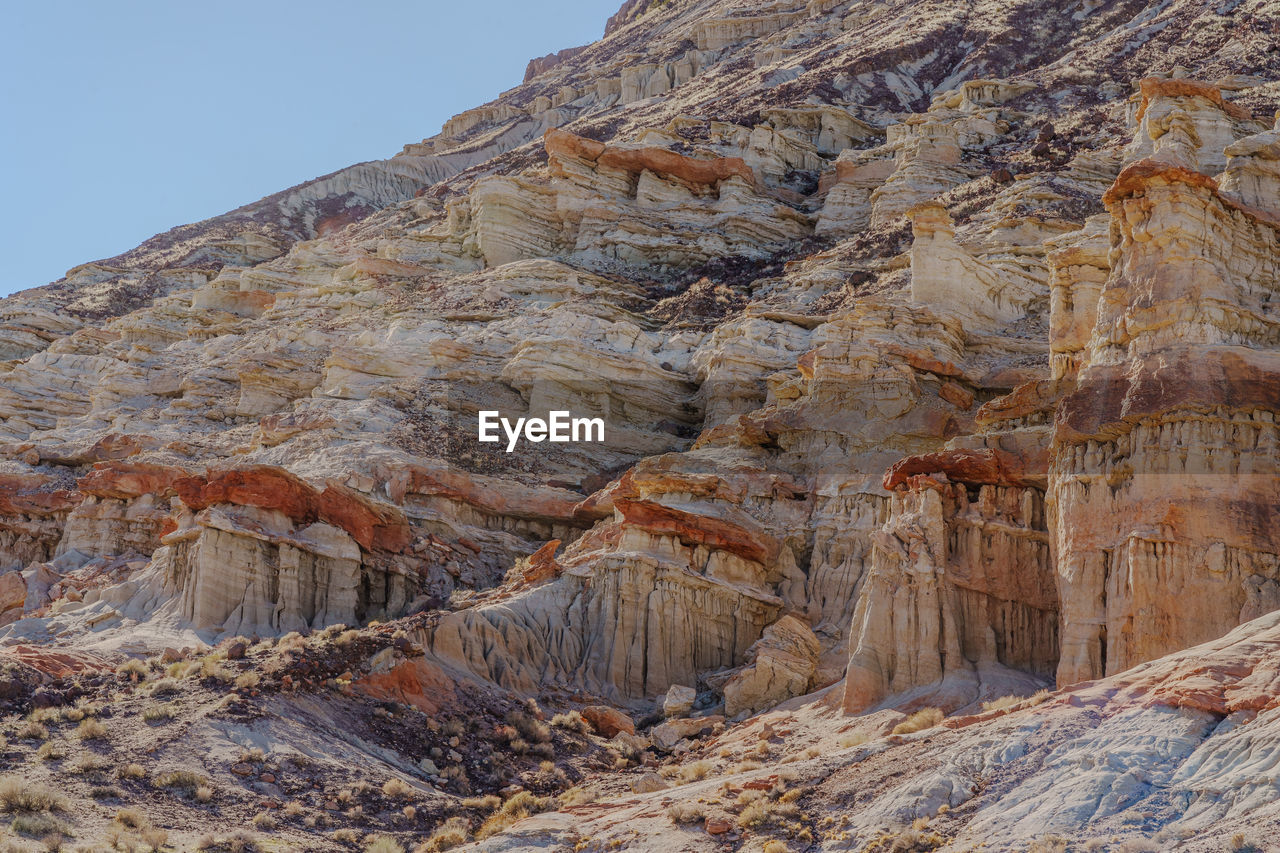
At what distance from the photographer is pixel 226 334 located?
65938mm

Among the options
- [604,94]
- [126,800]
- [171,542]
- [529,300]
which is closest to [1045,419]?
[126,800]

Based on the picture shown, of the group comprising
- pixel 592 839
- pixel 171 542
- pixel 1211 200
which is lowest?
pixel 592 839

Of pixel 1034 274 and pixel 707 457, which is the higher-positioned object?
pixel 1034 274

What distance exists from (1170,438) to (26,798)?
64.5 feet

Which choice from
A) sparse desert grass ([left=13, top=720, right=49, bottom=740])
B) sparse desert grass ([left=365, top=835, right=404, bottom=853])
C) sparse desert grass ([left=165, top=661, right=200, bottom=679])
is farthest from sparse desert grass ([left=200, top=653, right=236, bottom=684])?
sparse desert grass ([left=365, top=835, right=404, bottom=853])

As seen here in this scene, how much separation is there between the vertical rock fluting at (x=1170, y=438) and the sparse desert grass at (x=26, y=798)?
1668 centimetres

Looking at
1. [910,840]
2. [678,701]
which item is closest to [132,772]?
[678,701]

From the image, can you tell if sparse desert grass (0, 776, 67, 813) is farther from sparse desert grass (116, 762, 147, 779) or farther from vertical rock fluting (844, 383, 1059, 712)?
vertical rock fluting (844, 383, 1059, 712)

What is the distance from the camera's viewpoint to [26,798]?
2197cm

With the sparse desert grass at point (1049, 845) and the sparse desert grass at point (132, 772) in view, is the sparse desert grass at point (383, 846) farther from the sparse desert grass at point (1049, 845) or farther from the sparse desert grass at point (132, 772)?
→ the sparse desert grass at point (1049, 845)

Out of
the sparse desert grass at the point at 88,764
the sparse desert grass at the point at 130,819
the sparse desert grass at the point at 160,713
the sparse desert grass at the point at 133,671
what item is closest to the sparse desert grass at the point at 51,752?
the sparse desert grass at the point at 88,764

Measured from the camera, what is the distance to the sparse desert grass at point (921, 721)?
23.9 m

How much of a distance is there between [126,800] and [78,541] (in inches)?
1100

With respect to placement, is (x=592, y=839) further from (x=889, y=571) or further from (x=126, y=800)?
(x=889, y=571)
